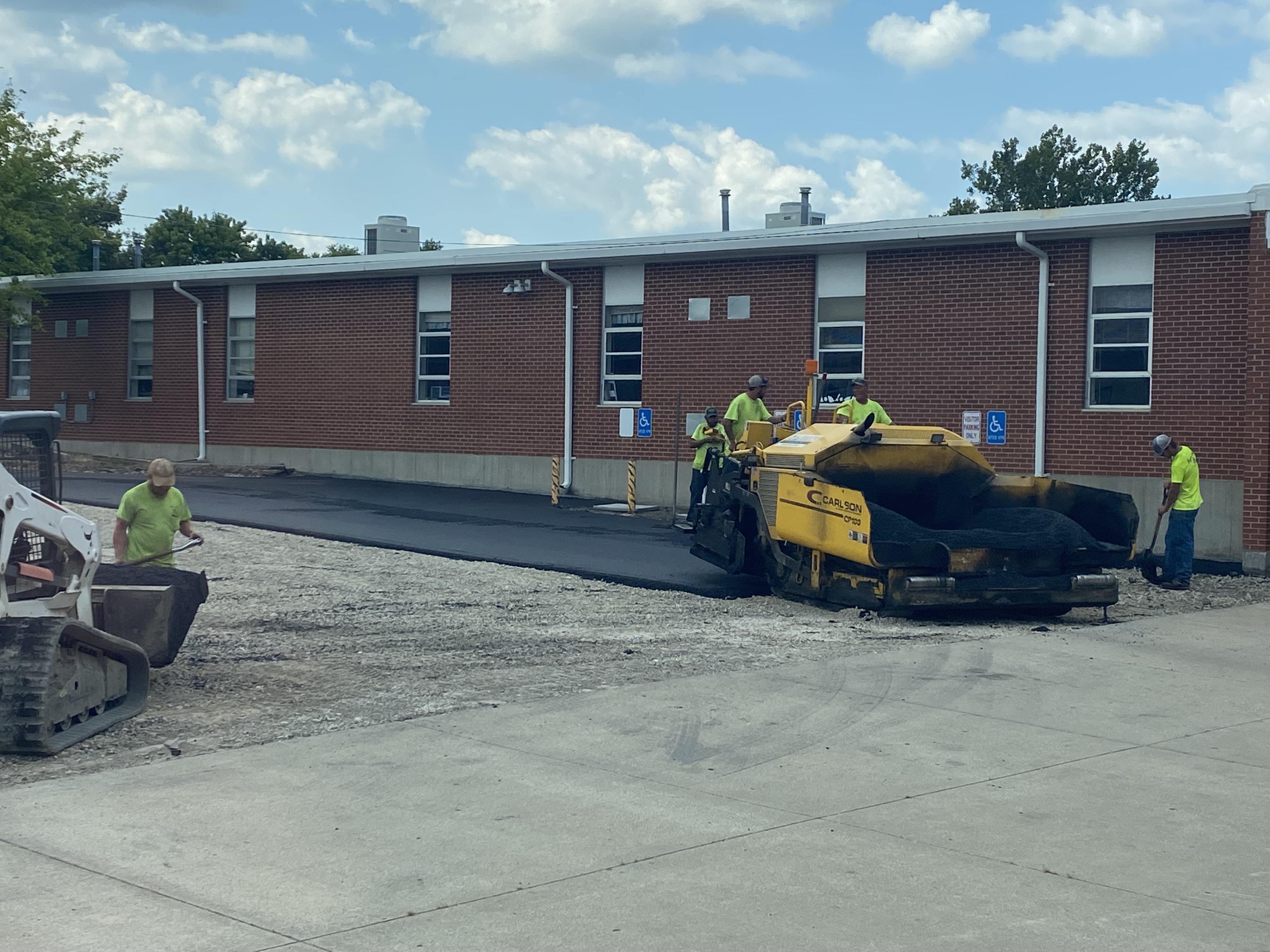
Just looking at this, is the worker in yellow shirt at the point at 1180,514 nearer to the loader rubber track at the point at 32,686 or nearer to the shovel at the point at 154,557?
the shovel at the point at 154,557

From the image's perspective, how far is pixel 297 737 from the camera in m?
8.24

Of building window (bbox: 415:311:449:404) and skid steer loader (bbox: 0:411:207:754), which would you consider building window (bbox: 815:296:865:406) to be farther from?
skid steer loader (bbox: 0:411:207:754)

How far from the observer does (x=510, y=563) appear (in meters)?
16.4

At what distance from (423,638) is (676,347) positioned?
44.8ft

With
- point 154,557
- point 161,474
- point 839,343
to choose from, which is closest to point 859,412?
point 839,343

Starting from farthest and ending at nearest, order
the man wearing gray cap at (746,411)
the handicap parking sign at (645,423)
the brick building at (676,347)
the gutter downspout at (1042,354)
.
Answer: the handicap parking sign at (645,423)
the gutter downspout at (1042,354)
the brick building at (676,347)
the man wearing gray cap at (746,411)

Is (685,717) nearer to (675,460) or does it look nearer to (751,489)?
(751,489)

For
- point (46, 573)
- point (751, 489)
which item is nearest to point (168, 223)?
point (751, 489)

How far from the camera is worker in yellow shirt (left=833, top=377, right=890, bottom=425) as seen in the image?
52.4ft

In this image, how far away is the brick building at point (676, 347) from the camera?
19438 millimetres

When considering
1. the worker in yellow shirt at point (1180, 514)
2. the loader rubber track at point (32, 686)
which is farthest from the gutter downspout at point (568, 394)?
the loader rubber track at point (32, 686)

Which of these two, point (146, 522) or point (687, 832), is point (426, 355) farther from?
point (687, 832)

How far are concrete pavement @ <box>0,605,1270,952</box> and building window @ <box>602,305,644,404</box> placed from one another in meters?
15.9

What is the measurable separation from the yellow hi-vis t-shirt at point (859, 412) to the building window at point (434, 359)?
1243 cm
